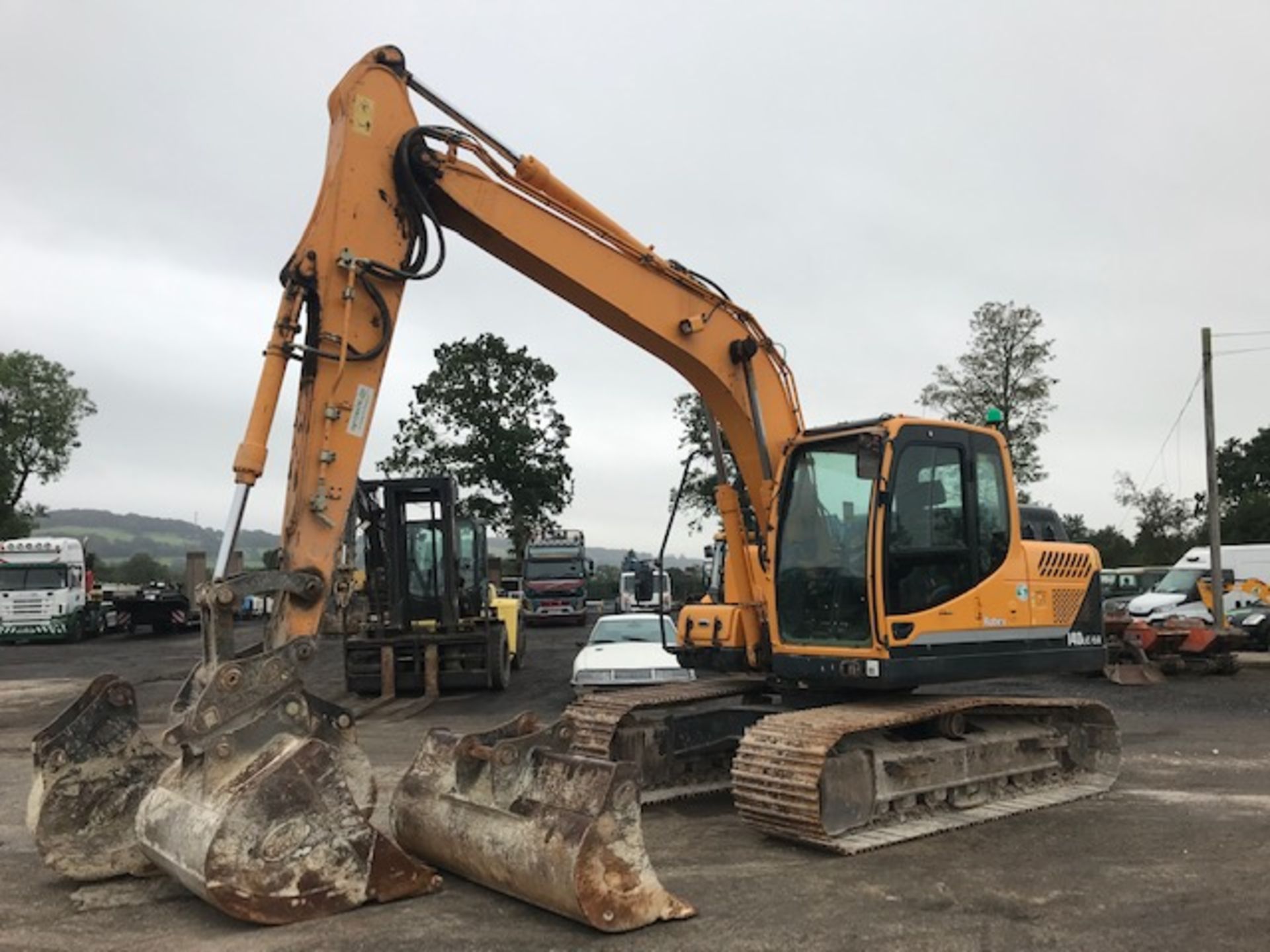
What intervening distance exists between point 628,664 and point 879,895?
6.46 meters

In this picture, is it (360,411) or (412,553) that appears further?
(412,553)

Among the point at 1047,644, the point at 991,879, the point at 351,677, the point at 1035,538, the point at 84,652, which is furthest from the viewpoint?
the point at 84,652

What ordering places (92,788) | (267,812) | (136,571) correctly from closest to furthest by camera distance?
(267,812)
(92,788)
(136,571)

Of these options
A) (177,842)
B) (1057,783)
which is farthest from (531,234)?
(1057,783)

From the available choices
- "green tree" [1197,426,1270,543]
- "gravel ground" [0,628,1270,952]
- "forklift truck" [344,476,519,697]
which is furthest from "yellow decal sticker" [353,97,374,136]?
"green tree" [1197,426,1270,543]

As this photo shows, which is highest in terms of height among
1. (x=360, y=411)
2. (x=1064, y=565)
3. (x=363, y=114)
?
(x=363, y=114)

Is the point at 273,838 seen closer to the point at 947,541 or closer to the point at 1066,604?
the point at 947,541

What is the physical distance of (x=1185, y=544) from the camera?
52.8 m

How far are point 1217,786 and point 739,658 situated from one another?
415 cm

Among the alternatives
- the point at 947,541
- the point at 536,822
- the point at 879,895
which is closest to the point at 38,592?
the point at 536,822

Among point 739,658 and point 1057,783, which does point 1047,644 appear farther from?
point 739,658

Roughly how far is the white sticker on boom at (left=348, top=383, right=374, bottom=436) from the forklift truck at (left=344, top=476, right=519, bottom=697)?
28.9 feet

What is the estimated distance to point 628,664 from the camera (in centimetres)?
1203

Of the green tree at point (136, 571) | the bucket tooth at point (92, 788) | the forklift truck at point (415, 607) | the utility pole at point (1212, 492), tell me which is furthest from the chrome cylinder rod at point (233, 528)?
the green tree at point (136, 571)
